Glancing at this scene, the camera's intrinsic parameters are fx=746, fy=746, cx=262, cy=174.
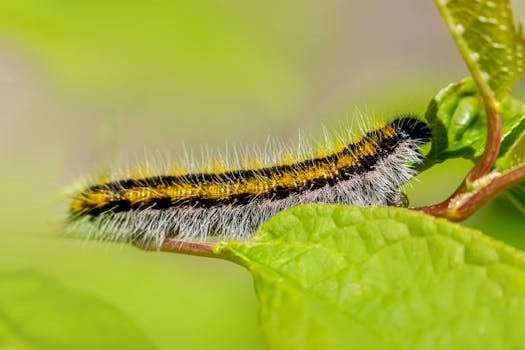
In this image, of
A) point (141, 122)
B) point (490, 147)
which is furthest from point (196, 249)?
point (141, 122)

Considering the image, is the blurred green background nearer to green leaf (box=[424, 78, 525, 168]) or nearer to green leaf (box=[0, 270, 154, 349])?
green leaf (box=[0, 270, 154, 349])

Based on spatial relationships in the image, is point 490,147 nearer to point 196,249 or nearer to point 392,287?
point 392,287

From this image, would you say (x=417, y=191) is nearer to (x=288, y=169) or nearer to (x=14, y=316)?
(x=288, y=169)

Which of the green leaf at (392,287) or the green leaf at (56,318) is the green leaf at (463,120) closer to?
the green leaf at (392,287)

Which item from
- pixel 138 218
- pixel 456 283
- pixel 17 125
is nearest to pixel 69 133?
pixel 17 125

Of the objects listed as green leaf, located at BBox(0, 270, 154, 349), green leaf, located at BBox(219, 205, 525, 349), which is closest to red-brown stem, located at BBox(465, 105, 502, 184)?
green leaf, located at BBox(219, 205, 525, 349)
